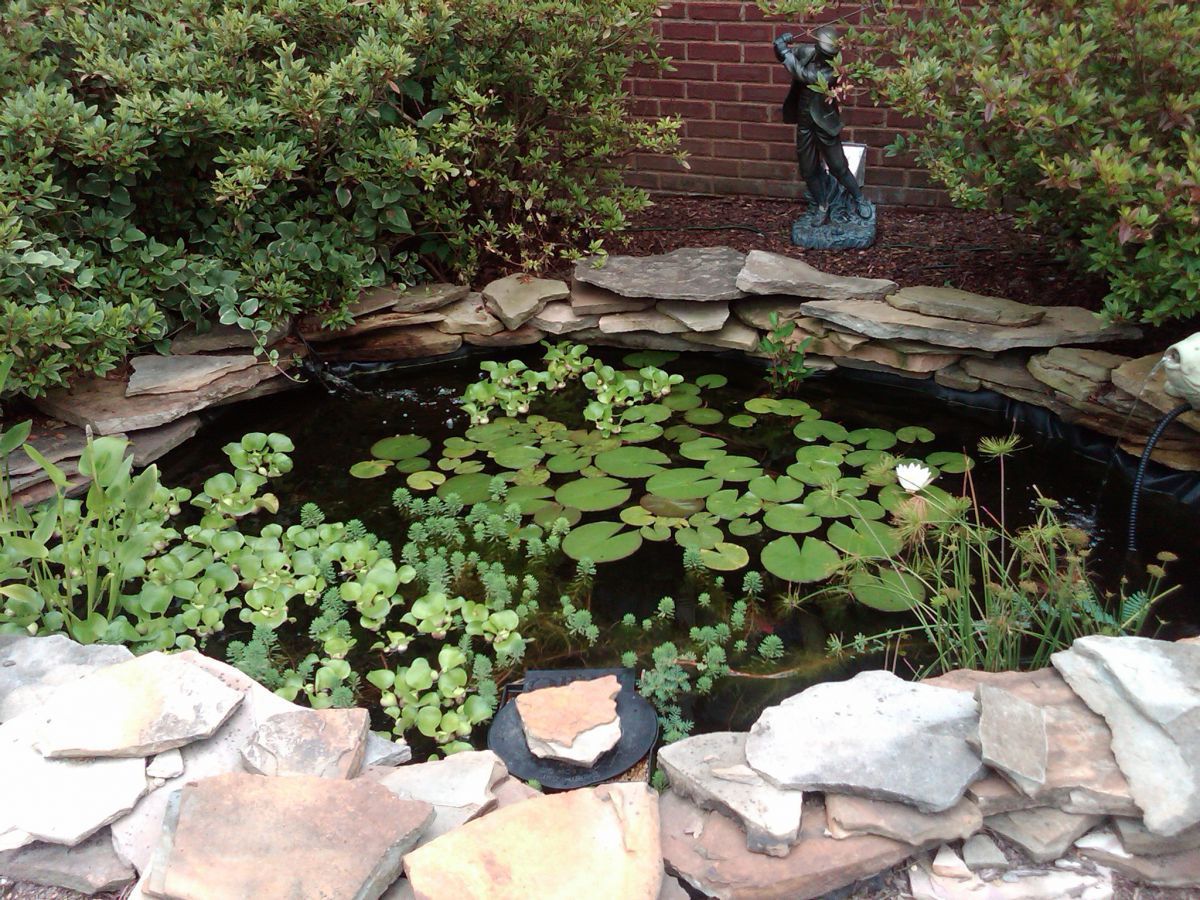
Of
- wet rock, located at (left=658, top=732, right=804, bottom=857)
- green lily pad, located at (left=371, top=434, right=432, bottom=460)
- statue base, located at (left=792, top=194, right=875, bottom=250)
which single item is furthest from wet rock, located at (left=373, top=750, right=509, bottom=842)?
statue base, located at (left=792, top=194, right=875, bottom=250)

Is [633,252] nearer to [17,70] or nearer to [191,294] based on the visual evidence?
[191,294]

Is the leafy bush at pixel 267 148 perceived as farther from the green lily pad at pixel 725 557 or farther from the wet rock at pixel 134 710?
the green lily pad at pixel 725 557

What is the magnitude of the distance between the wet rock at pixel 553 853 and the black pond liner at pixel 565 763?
0.42 meters

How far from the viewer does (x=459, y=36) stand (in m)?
4.58

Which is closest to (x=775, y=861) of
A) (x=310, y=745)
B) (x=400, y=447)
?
(x=310, y=745)

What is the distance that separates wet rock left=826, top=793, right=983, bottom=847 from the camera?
1921 millimetres

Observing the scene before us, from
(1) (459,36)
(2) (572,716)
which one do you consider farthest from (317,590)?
(1) (459,36)

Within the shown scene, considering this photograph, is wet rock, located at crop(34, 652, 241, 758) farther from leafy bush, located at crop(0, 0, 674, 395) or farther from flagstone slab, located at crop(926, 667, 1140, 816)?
leafy bush, located at crop(0, 0, 674, 395)

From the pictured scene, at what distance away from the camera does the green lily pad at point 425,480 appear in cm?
376

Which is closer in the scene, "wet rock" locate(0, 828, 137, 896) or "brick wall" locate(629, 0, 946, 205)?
"wet rock" locate(0, 828, 137, 896)

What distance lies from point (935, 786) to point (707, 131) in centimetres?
463

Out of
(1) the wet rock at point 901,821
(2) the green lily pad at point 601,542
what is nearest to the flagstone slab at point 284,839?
(1) the wet rock at point 901,821

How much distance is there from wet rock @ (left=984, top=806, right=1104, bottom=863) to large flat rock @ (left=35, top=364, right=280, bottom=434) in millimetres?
3204

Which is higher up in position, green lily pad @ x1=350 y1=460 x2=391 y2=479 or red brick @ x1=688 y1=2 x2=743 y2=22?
red brick @ x1=688 y1=2 x2=743 y2=22
